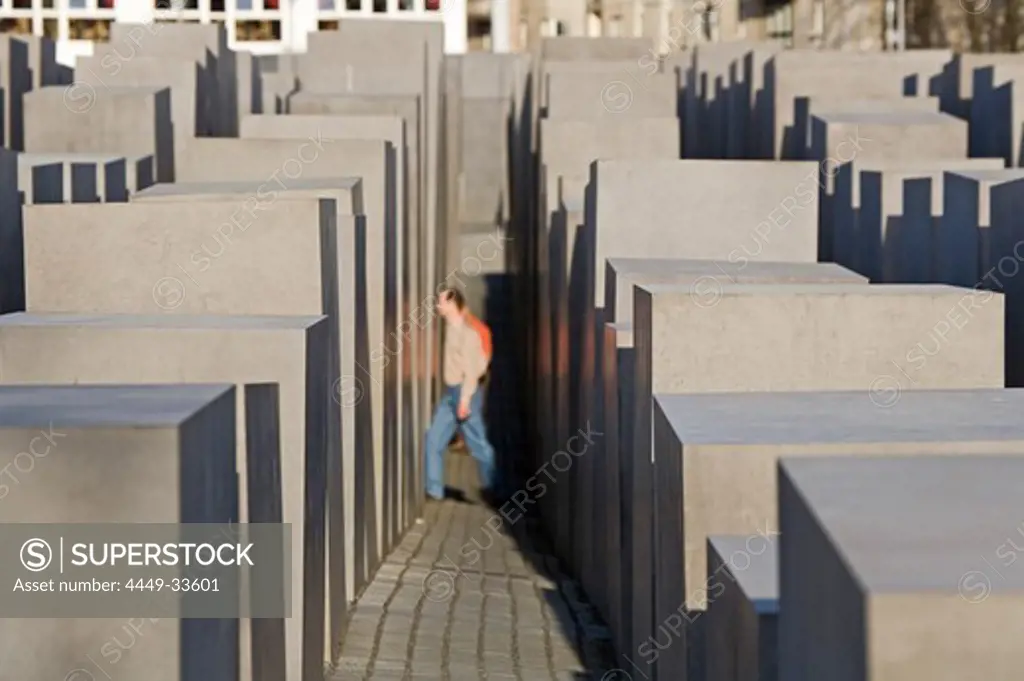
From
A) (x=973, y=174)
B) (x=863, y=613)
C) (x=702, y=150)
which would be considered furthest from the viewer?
(x=702, y=150)

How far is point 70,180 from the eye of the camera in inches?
338

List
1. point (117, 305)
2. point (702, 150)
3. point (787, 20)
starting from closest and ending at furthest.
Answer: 1. point (117, 305)
2. point (702, 150)
3. point (787, 20)

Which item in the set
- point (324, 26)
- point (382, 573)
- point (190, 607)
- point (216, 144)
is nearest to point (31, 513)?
point (190, 607)

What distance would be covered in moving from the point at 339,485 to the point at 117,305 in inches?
49.5

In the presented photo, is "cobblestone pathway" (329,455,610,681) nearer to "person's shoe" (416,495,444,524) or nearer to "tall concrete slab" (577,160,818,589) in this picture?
"person's shoe" (416,495,444,524)

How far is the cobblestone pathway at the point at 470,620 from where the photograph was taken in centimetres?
687

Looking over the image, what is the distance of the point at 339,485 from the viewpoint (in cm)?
738

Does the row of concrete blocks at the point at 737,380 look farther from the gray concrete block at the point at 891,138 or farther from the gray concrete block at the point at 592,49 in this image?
the gray concrete block at the point at 592,49

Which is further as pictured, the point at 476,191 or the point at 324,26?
the point at 324,26

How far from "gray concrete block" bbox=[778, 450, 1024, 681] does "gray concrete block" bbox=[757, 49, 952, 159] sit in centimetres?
881

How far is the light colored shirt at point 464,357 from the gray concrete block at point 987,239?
141 inches

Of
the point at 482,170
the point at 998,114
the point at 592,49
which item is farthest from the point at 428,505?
the point at 592,49

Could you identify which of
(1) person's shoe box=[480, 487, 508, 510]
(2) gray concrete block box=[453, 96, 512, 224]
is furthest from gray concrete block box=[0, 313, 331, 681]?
(2) gray concrete block box=[453, 96, 512, 224]

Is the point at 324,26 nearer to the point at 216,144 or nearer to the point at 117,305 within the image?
the point at 216,144
